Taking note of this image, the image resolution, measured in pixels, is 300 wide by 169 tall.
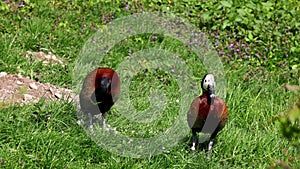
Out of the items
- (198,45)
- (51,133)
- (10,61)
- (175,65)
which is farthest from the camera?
(198,45)

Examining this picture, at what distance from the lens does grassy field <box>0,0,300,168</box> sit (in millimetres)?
4293

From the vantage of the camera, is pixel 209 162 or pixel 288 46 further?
pixel 288 46

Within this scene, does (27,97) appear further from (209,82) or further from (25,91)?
(209,82)

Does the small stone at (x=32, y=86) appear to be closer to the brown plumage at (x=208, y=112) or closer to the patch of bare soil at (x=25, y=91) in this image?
the patch of bare soil at (x=25, y=91)

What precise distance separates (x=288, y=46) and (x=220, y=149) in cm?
267

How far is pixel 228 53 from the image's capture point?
21.9 feet

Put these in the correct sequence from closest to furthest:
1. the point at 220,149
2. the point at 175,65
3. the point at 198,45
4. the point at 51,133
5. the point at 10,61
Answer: the point at 51,133
the point at 220,149
the point at 10,61
the point at 175,65
the point at 198,45

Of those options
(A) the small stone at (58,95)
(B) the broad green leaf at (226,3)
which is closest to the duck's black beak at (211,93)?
(A) the small stone at (58,95)

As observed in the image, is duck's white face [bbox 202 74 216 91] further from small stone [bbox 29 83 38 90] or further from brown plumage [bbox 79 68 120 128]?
small stone [bbox 29 83 38 90]

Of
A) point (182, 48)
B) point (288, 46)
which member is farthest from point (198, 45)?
point (288, 46)

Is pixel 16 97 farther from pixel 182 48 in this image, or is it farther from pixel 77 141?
pixel 182 48

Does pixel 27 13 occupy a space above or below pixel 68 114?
above

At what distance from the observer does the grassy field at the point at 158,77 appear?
4.29 metres

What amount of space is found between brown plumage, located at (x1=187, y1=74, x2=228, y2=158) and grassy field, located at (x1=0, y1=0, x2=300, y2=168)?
23 centimetres
